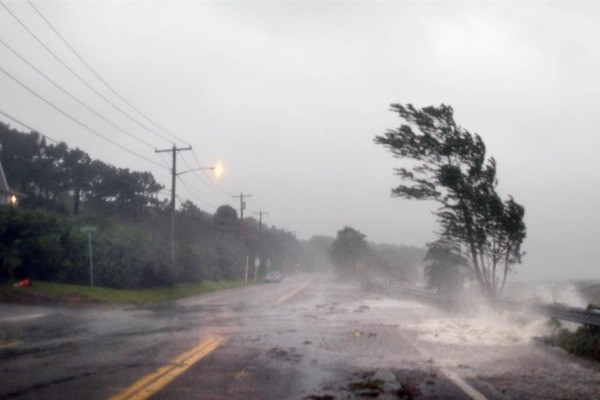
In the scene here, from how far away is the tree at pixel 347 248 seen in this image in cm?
10144

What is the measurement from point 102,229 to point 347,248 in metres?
69.3

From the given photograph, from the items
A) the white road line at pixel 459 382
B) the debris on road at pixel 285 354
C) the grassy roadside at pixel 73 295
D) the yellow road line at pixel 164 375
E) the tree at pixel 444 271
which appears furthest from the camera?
the tree at pixel 444 271

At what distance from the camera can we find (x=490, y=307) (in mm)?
23156

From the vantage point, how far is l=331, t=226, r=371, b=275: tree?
101 m

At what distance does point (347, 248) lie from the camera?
→ 105 meters

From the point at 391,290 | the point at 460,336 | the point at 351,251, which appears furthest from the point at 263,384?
the point at 351,251

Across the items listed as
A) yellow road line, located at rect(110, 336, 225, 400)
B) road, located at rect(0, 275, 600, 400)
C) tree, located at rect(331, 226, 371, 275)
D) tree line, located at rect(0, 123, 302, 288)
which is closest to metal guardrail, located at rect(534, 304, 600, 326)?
road, located at rect(0, 275, 600, 400)

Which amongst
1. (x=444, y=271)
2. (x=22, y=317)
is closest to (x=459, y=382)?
(x=22, y=317)

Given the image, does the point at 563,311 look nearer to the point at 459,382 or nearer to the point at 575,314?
the point at 575,314

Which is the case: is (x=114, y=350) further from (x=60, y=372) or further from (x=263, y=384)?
(x=263, y=384)

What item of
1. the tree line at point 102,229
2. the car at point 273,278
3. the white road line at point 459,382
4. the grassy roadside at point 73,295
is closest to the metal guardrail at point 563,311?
the white road line at point 459,382

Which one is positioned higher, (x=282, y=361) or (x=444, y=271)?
(x=444, y=271)

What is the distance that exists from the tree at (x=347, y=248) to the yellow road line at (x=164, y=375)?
281ft

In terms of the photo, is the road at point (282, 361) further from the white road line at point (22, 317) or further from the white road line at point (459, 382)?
the white road line at point (22, 317)
